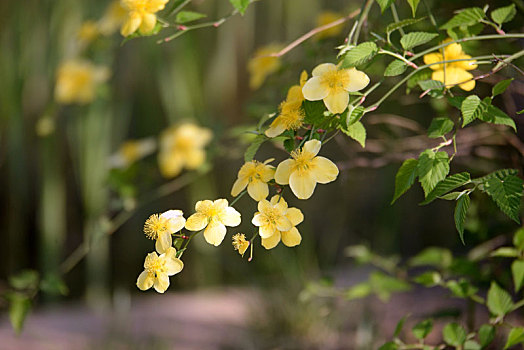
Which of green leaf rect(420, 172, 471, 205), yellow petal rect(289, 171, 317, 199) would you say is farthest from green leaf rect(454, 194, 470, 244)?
yellow petal rect(289, 171, 317, 199)

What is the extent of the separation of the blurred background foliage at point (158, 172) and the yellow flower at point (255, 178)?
3.24ft

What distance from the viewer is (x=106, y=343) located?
4.94 feet

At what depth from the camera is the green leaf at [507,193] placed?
0.53 meters

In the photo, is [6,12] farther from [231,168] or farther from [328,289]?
[328,289]

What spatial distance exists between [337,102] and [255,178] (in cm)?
11

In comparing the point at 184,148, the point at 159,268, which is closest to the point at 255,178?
the point at 159,268

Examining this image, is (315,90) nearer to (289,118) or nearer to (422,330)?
(289,118)

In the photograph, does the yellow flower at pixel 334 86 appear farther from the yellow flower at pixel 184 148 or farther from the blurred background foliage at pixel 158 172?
the blurred background foliage at pixel 158 172

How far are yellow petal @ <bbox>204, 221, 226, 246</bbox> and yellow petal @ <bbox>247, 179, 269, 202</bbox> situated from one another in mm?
41

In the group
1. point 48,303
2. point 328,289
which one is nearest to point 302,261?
point 328,289

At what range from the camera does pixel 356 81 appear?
56 cm

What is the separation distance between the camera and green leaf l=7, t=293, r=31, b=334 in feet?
2.84

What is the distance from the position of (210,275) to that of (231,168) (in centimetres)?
50

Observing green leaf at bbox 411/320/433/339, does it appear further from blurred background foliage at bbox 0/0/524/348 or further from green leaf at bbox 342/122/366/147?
blurred background foliage at bbox 0/0/524/348
